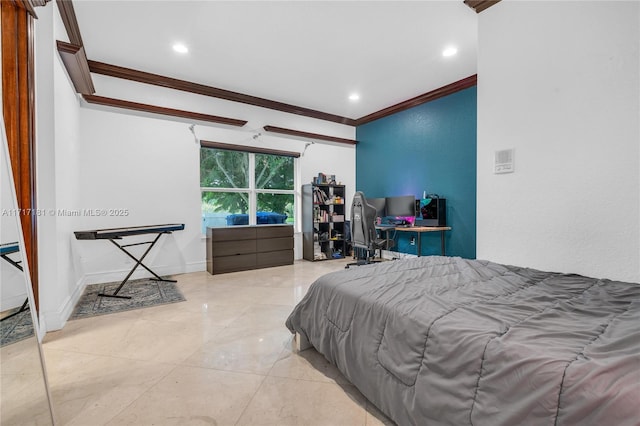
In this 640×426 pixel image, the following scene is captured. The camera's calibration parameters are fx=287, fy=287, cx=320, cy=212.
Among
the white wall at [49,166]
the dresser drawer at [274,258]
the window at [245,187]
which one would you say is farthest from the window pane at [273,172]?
the white wall at [49,166]

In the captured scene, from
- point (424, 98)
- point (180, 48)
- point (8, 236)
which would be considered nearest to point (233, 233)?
point (180, 48)

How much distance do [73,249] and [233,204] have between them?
2.20 m

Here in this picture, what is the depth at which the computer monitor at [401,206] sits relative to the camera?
4.80 meters

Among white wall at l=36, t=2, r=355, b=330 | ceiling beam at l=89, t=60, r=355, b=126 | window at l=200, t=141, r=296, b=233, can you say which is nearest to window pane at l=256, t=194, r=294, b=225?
window at l=200, t=141, r=296, b=233

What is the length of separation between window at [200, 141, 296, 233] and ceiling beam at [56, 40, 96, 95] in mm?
1593

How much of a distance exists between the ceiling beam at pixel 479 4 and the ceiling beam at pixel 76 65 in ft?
11.3

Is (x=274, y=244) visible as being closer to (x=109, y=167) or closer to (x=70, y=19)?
(x=109, y=167)

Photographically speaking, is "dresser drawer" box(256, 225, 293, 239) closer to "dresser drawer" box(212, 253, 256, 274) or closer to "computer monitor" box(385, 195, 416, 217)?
"dresser drawer" box(212, 253, 256, 274)

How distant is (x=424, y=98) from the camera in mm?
4738

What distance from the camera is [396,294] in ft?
4.97

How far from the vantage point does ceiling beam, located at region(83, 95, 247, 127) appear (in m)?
3.64

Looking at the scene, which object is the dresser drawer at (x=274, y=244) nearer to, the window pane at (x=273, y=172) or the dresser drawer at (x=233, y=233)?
the dresser drawer at (x=233, y=233)

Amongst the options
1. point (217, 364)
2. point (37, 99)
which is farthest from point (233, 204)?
point (217, 364)

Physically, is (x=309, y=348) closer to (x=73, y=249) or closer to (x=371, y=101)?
(x=73, y=249)
